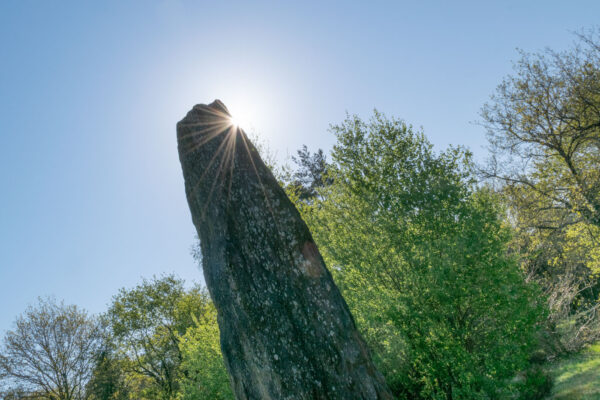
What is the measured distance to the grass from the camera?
420 inches

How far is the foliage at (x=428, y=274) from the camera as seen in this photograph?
9.39 meters

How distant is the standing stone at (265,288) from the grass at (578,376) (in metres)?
12.0

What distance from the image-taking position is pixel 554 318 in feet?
48.8

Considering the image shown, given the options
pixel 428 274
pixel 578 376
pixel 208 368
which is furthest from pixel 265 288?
pixel 578 376

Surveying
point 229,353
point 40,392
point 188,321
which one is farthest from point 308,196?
point 229,353

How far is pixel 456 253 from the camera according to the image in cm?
1001

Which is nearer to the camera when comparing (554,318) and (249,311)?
(249,311)

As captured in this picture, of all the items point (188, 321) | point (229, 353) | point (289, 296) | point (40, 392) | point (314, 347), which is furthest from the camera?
point (188, 321)

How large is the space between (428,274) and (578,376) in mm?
8829

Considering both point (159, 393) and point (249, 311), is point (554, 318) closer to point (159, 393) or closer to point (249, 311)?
point (249, 311)

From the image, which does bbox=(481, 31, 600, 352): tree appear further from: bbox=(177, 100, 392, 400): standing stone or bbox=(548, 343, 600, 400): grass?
bbox=(177, 100, 392, 400): standing stone

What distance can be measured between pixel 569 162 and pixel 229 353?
15.9m

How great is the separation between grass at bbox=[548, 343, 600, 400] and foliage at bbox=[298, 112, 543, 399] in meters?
2.14

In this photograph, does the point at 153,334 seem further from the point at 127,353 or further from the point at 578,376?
the point at 578,376
